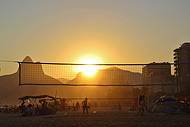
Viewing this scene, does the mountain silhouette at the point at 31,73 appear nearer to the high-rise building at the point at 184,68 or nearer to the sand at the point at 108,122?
the sand at the point at 108,122

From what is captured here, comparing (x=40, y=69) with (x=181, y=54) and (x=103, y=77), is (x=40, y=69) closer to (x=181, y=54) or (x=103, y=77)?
(x=103, y=77)

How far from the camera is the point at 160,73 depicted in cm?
6028

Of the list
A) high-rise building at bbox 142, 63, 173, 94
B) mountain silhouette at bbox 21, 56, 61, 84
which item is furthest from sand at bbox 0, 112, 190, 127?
high-rise building at bbox 142, 63, 173, 94

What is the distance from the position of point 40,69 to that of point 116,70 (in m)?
6.56

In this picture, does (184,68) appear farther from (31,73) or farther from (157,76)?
(31,73)

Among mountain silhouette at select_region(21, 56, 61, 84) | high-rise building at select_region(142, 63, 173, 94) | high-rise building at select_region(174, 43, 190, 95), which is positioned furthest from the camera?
high-rise building at select_region(174, 43, 190, 95)

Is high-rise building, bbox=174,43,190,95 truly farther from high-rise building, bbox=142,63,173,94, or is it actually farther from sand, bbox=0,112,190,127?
sand, bbox=0,112,190,127

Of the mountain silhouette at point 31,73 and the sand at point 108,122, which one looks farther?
the mountain silhouette at point 31,73

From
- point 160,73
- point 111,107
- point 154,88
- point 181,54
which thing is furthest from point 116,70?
point 181,54

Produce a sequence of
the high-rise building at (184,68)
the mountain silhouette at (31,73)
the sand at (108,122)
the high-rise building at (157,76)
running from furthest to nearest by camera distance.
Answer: the high-rise building at (184,68) → the high-rise building at (157,76) → the mountain silhouette at (31,73) → the sand at (108,122)

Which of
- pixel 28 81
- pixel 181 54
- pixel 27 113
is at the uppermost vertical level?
pixel 181 54

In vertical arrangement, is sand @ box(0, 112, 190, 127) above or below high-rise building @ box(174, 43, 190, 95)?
below

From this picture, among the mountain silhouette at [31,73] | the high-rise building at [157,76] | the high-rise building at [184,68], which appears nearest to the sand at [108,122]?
the mountain silhouette at [31,73]

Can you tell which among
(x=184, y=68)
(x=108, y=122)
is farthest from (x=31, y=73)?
(x=184, y=68)
